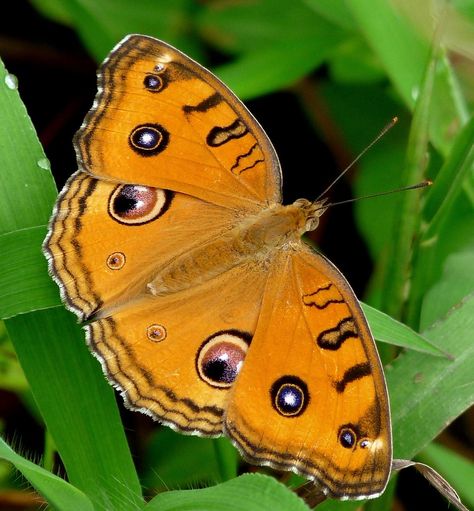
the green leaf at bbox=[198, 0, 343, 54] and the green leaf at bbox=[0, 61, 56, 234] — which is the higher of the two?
the green leaf at bbox=[198, 0, 343, 54]

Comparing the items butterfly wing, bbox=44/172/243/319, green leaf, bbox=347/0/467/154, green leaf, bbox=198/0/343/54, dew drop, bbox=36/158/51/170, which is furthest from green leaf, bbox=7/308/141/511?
green leaf, bbox=198/0/343/54

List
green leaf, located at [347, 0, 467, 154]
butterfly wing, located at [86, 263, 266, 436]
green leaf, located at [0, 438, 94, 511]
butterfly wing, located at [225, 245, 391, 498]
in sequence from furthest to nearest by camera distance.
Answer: green leaf, located at [347, 0, 467, 154] → butterfly wing, located at [86, 263, 266, 436] → butterfly wing, located at [225, 245, 391, 498] → green leaf, located at [0, 438, 94, 511]

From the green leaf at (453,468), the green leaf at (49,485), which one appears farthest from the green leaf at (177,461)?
the green leaf at (49,485)

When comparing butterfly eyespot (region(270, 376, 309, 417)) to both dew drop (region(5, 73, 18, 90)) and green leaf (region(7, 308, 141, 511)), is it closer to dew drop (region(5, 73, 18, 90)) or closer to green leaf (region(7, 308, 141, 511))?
green leaf (region(7, 308, 141, 511))

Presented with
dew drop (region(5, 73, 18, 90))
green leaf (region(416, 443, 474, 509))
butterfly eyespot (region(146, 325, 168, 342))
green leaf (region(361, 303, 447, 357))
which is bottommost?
green leaf (region(416, 443, 474, 509))

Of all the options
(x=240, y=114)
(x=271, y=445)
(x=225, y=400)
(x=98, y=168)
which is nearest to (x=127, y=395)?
(x=225, y=400)

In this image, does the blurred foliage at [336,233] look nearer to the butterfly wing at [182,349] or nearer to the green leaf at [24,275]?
the green leaf at [24,275]

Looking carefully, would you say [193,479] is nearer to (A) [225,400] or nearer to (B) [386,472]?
(A) [225,400]

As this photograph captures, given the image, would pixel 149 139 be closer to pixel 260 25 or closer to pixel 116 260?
pixel 116 260

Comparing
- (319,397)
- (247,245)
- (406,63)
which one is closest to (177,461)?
(247,245)
